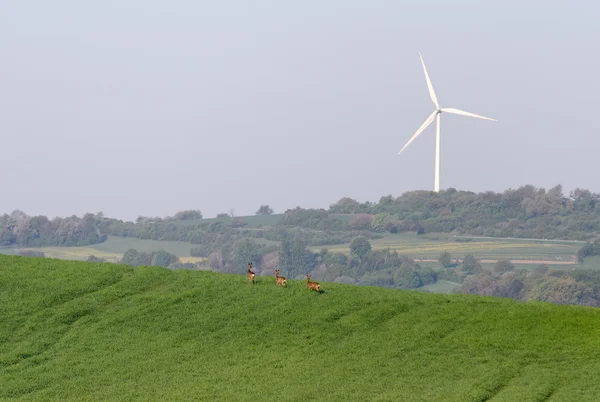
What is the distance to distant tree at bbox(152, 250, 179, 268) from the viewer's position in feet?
585

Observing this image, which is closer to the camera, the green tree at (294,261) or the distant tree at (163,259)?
the distant tree at (163,259)

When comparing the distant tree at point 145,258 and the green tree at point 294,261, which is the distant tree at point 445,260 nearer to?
the green tree at point 294,261

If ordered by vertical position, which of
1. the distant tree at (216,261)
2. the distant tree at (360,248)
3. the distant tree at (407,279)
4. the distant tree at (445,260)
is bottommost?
the distant tree at (407,279)

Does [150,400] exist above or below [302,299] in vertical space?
below

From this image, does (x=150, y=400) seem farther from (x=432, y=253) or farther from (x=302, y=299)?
(x=432, y=253)

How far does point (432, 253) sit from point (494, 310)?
169 metres

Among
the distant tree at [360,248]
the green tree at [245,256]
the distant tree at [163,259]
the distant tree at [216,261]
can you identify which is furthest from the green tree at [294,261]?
the distant tree at [163,259]

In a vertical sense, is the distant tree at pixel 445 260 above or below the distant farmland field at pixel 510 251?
below

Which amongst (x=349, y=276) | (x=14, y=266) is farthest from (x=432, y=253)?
(x=14, y=266)

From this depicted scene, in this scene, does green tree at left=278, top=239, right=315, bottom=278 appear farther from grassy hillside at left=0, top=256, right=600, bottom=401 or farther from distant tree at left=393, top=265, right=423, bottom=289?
grassy hillside at left=0, top=256, right=600, bottom=401

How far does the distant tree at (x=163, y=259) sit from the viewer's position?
178250mm

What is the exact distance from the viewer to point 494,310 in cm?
2912

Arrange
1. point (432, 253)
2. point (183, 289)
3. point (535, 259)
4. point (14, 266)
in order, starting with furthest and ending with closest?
point (432, 253)
point (535, 259)
point (14, 266)
point (183, 289)

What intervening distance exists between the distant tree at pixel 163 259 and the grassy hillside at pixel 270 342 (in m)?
146
